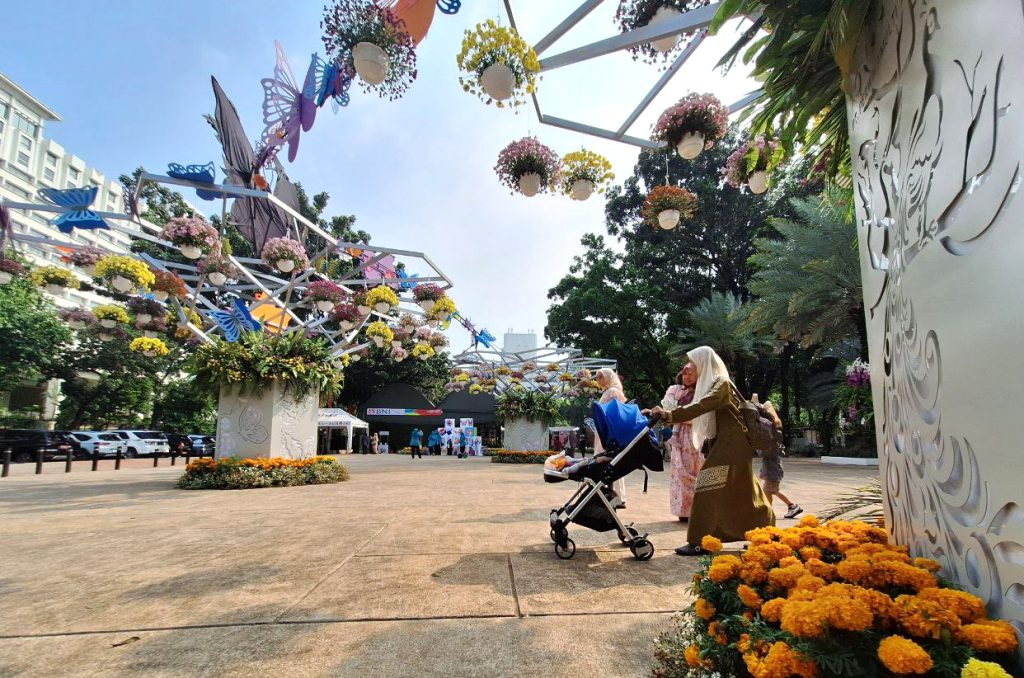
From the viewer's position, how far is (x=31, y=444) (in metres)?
20.0

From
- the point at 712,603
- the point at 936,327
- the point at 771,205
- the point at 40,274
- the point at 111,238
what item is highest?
the point at 111,238

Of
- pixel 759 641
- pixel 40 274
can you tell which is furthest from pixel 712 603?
pixel 40 274

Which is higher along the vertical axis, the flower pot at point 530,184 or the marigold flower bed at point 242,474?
the flower pot at point 530,184

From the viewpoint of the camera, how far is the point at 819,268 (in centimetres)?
1680

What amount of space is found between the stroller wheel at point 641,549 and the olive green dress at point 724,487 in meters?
0.32

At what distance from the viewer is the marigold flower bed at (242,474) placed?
9.55 meters

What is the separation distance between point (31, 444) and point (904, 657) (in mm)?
27594

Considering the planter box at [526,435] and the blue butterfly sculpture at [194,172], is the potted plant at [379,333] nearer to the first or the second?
the blue butterfly sculpture at [194,172]

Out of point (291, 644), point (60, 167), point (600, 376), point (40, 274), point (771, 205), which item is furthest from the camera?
point (60, 167)

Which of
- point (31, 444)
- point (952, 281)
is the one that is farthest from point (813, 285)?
point (31, 444)

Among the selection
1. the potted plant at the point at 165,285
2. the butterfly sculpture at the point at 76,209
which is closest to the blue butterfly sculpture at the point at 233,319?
the potted plant at the point at 165,285

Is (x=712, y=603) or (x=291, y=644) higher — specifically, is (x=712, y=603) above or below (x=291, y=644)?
above

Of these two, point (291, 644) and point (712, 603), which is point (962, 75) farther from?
point (291, 644)

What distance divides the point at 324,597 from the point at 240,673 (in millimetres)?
963
